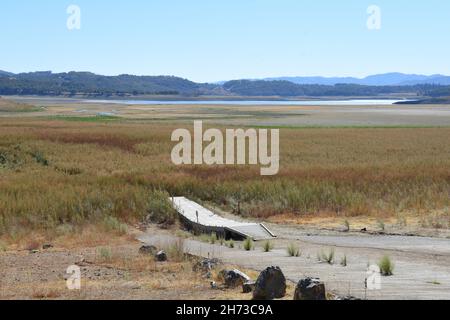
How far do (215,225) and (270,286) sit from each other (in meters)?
8.75

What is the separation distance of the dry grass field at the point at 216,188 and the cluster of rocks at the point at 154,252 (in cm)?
462

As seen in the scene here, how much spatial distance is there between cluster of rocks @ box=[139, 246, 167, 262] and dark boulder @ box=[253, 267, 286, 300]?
4.28 m

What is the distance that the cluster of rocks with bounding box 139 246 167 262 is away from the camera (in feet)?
45.3

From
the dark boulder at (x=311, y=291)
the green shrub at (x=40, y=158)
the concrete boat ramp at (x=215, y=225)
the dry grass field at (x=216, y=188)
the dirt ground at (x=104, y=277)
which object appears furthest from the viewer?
the green shrub at (x=40, y=158)

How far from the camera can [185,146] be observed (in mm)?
44156

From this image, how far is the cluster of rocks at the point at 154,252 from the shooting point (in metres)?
13.8

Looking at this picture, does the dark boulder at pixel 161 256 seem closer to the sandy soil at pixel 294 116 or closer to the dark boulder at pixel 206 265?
the dark boulder at pixel 206 265

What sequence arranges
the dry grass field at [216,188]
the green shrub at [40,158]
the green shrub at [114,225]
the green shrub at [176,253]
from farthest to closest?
1. the green shrub at [40,158]
2. the dry grass field at [216,188]
3. the green shrub at [114,225]
4. the green shrub at [176,253]

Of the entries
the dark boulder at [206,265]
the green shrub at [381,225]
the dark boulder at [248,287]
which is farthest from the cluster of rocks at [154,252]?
the green shrub at [381,225]

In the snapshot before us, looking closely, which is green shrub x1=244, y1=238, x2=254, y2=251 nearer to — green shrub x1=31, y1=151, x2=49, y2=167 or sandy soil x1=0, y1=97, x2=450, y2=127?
green shrub x1=31, y1=151, x2=49, y2=167
